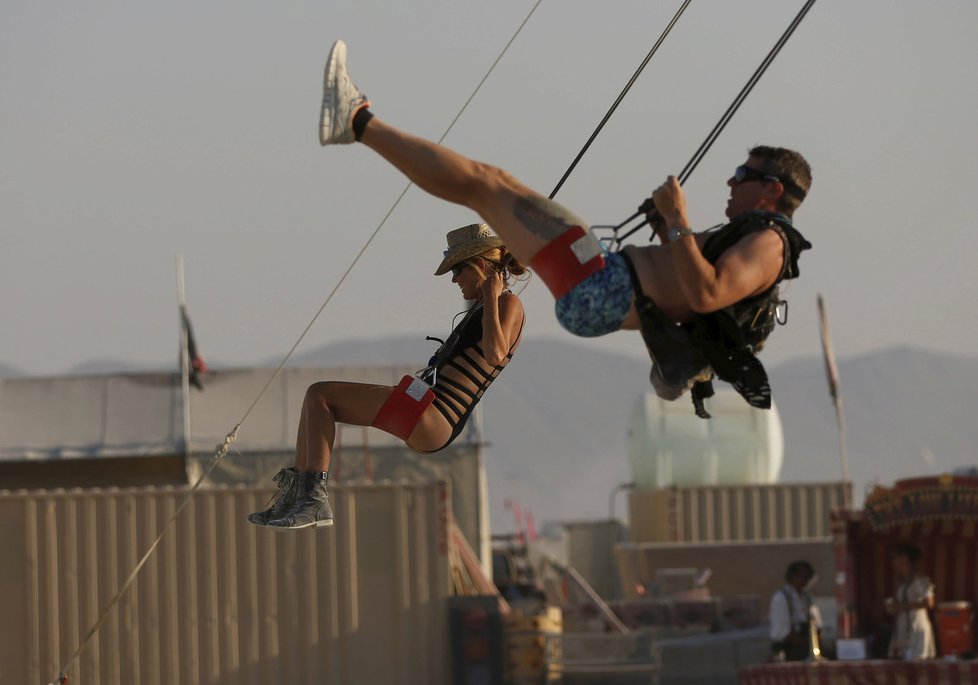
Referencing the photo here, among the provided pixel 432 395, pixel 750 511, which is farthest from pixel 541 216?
pixel 750 511

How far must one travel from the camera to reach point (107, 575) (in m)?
23.5

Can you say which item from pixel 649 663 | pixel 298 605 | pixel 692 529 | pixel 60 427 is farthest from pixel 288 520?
pixel 692 529

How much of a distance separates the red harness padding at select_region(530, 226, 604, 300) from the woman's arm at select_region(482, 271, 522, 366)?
1266 millimetres

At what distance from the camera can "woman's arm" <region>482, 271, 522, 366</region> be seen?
32.0ft

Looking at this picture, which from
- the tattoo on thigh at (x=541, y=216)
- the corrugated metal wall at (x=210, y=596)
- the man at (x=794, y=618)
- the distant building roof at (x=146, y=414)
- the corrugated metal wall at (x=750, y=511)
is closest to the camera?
the tattoo on thigh at (x=541, y=216)

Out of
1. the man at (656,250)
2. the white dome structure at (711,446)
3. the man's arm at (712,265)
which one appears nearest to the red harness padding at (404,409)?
the man at (656,250)

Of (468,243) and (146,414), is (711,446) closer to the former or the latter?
(146,414)

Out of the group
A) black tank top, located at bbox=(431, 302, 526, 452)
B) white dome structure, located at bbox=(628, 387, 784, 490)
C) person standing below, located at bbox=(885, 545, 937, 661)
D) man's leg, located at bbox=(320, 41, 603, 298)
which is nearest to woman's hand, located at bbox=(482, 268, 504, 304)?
black tank top, located at bbox=(431, 302, 526, 452)

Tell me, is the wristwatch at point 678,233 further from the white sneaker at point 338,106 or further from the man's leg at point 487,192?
the white sneaker at point 338,106

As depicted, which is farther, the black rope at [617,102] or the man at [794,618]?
the man at [794,618]

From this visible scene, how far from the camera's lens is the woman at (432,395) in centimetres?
978

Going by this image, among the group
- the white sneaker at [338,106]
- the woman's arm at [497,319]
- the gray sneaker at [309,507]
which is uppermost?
the white sneaker at [338,106]

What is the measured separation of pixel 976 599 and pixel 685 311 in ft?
48.6

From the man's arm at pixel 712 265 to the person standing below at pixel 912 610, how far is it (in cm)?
1164
